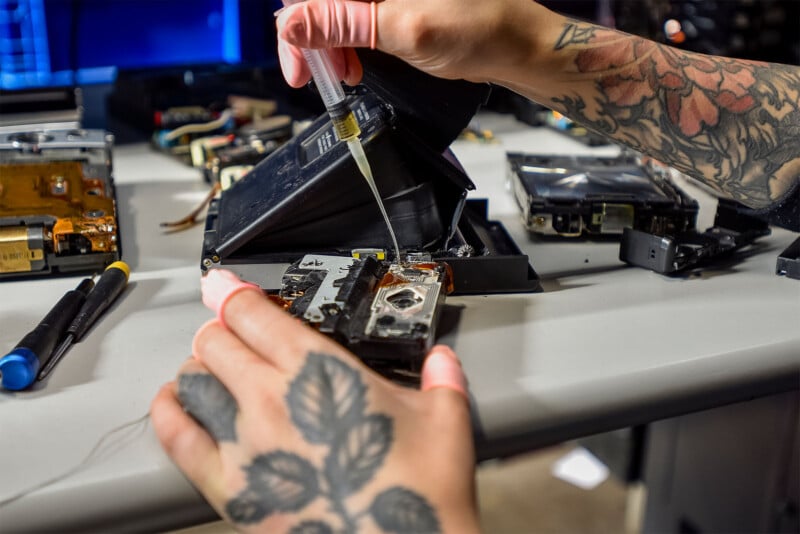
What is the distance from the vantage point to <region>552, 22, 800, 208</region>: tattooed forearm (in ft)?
2.49

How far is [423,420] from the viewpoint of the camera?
0.51 meters

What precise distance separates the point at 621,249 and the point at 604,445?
91cm

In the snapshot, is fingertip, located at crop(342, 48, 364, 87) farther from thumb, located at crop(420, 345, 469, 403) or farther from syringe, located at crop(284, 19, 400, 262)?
thumb, located at crop(420, 345, 469, 403)

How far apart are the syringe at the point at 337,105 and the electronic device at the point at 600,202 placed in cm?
24

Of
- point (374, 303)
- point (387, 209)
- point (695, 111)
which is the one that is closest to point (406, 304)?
point (374, 303)

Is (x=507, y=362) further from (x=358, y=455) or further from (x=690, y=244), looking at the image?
(x=690, y=244)

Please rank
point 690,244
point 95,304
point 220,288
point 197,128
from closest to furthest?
point 220,288
point 95,304
point 690,244
point 197,128

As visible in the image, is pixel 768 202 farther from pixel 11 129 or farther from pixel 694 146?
pixel 11 129

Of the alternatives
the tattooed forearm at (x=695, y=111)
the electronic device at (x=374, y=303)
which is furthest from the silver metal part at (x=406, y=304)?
the tattooed forearm at (x=695, y=111)

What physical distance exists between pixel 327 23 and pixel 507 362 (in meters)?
0.31

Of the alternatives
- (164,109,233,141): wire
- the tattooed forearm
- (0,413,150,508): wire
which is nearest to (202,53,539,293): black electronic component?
the tattooed forearm

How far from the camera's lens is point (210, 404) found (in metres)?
0.52

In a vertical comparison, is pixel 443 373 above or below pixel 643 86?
below

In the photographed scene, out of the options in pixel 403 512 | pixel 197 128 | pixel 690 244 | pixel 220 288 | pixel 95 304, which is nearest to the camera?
pixel 403 512
